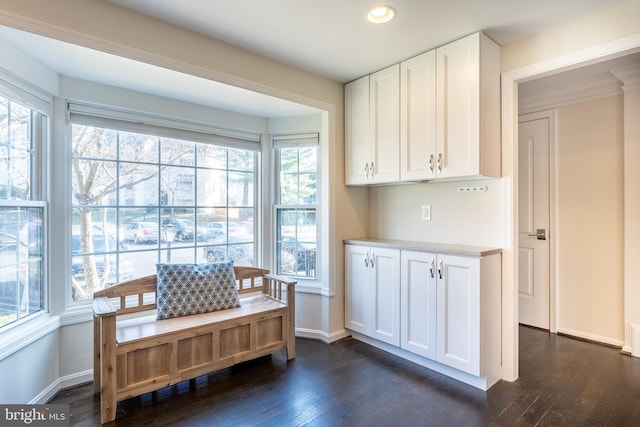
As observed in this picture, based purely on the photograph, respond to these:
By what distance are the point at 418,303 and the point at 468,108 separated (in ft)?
4.85

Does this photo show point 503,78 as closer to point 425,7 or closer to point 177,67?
point 425,7

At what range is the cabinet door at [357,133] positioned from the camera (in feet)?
9.86

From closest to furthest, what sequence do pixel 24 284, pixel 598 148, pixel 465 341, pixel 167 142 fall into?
pixel 24 284, pixel 465 341, pixel 167 142, pixel 598 148

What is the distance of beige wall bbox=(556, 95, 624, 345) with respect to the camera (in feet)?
9.64

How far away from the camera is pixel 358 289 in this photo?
3.06m

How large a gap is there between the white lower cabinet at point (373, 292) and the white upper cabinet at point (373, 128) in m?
0.66

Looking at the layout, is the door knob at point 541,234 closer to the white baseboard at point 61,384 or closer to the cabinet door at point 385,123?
the cabinet door at point 385,123

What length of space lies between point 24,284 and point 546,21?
3703 mm

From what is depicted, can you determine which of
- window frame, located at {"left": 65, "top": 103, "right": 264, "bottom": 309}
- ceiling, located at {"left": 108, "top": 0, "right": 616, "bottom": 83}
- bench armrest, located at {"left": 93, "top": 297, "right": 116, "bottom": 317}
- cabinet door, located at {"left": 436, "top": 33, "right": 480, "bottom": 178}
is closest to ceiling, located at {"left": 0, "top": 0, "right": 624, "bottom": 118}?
ceiling, located at {"left": 108, "top": 0, "right": 616, "bottom": 83}

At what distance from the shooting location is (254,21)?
2.11m

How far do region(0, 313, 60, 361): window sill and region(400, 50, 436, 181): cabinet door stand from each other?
107 inches

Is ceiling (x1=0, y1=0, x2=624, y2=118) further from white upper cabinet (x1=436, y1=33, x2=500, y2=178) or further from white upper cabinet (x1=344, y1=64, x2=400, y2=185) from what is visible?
white upper cabinet (x1=344, y1=64, x2=400, y2=185)

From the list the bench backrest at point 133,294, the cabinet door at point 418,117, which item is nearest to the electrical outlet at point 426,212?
the cabinet door at point 418,117

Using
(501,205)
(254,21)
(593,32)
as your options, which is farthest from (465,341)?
(254,21)
